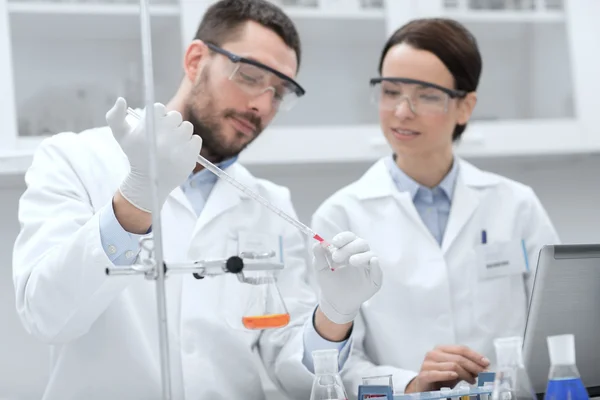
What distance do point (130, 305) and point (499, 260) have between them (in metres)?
1.07

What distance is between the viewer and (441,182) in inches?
97.3

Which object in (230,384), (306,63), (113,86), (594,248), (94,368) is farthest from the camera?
(306,63)

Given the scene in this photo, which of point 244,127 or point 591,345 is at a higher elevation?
point 244,127

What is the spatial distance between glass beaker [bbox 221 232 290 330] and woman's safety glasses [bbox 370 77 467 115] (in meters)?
0.52

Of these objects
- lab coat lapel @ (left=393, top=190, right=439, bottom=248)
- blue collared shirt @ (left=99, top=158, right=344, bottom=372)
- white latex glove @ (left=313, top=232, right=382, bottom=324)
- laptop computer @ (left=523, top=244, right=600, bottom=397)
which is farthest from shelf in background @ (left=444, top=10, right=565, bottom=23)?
laptop computer @ (left=523, top=244, right=600, bottom=397)

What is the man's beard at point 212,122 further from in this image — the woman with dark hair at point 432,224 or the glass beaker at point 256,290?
the woman with dark hair at point 432,224

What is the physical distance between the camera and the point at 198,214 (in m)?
2.15

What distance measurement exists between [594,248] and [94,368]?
1.13 meters

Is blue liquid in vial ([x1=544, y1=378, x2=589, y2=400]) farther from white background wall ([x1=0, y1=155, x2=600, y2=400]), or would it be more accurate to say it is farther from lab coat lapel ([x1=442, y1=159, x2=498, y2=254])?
white background wall ([x1=0, y1=155, x2=600, y2=400])

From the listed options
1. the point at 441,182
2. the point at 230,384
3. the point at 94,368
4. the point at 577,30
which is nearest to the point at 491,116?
the point at 577,30

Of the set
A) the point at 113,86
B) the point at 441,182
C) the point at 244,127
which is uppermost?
the point at 113,86

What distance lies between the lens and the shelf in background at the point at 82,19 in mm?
2516

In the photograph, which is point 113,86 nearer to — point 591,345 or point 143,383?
point 143,383

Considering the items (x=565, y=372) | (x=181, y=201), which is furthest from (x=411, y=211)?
(x=565, y=372)
